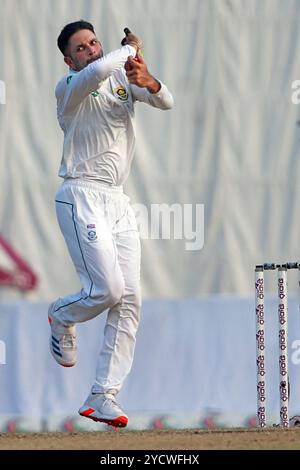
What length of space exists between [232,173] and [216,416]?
4.59 feet

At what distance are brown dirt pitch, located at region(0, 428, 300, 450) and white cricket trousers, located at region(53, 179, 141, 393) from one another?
0.29 m

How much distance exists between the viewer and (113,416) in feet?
20.9

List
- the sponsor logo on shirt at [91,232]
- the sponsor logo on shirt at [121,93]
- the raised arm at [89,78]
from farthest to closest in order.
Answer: the sponsor logo on shirt at [121,93], the sponsor logo on shirt at [91,232], the raised arm at [89,78]

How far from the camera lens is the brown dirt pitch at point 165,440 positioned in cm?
591

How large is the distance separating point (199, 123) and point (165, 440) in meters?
2.65

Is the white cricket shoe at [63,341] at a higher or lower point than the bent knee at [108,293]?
lower

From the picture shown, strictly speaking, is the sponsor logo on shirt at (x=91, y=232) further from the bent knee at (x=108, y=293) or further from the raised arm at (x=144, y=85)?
the raised arm at (x=144, y=85)

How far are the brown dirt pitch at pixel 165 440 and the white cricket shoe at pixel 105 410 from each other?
8 cm

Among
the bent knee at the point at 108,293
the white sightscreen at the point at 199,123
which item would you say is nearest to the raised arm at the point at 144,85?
the bent knee at the point at 108,293

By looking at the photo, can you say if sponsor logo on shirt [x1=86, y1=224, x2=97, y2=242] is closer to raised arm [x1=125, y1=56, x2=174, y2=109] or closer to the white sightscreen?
raised arm [x1=125, y1=56, x2=174, y2=109]

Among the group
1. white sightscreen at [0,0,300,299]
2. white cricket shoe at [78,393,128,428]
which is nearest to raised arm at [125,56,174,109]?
white cricket shoe at [78,393,128,428]

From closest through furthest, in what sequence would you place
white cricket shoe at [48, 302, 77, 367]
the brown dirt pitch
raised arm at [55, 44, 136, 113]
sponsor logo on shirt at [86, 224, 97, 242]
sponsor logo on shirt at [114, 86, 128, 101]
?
the brown dirt pitch → raised arm at [55, 44, 136, 113] → sponsor logo on shirt at [86, 224, 97, 242] → sponsor logo on shirt at [114, 86, 128, 101] → white cricket shoe at [48, 302, 77, 367]

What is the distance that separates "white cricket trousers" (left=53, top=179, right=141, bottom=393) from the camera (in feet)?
20.9

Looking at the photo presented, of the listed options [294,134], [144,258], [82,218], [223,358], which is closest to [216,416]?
[223,358]
